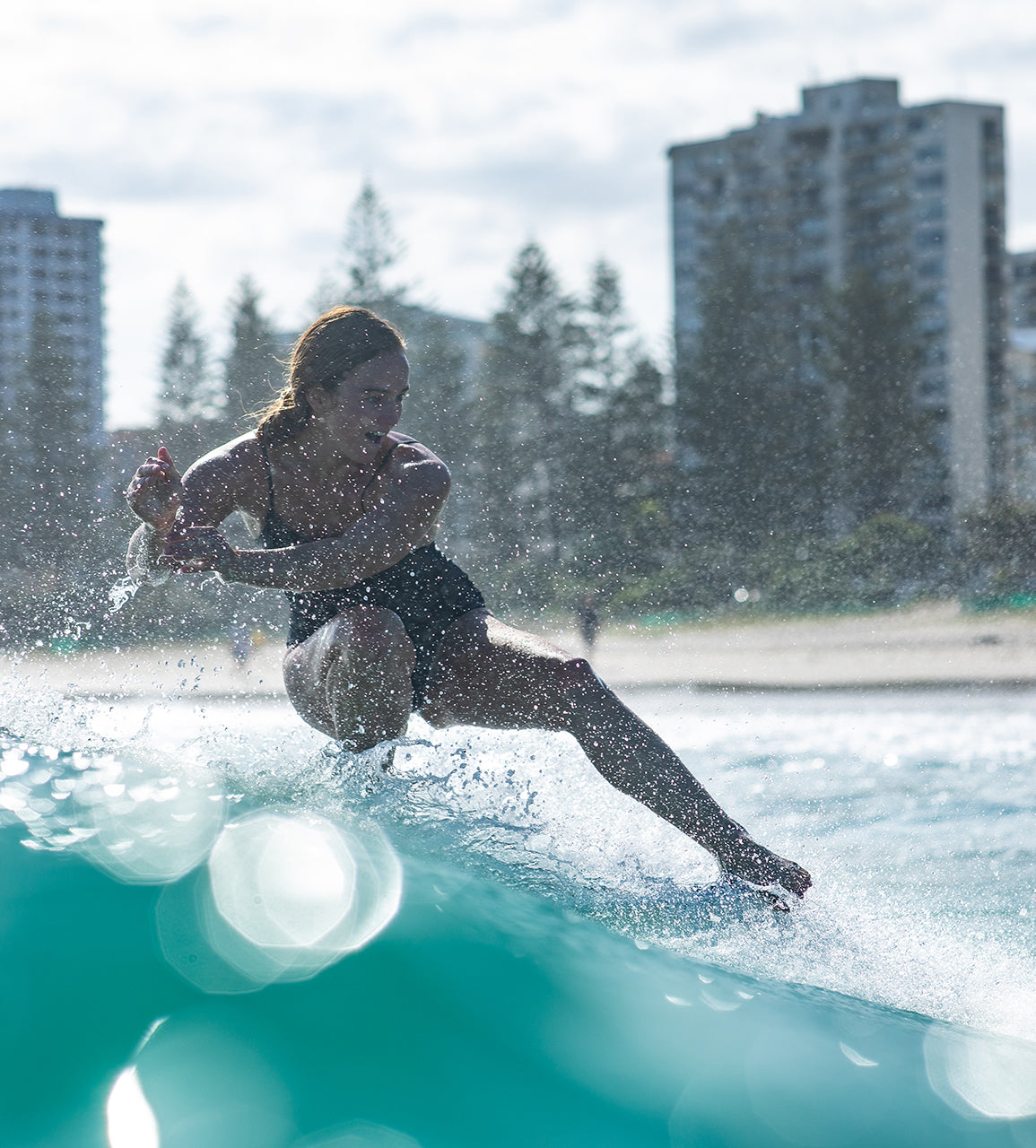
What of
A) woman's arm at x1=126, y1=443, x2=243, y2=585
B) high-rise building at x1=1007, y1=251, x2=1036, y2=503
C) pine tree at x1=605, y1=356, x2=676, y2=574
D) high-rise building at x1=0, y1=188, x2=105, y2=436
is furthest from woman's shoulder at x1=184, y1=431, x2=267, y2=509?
high-rise building at x1=0, y1=188, x2=105, y2=436

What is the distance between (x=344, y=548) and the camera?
228cm

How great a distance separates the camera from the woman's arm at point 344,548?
2.12 meters

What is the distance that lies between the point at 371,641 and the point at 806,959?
987 millimetres

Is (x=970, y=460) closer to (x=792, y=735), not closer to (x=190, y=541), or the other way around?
(x=792, y=735)

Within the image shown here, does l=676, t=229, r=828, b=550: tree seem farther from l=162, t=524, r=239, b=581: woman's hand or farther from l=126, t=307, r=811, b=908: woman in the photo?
l=162, t=524, r=239, b=581: woman's hand

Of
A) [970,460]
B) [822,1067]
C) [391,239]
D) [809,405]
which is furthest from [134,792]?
[970,460]

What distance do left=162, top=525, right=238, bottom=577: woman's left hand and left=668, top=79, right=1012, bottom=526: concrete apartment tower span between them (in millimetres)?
38350

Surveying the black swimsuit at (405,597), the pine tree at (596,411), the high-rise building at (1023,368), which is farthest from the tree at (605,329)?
the black swimsuit at (405,597)

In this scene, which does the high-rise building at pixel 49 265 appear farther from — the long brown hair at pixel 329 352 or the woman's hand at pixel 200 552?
the woman's hand at pixel 200 552

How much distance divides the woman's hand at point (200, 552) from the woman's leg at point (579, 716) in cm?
59

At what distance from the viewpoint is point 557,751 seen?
329 centimetres

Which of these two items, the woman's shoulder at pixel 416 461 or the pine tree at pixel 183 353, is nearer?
the woman's shoulder at pixel 416 461

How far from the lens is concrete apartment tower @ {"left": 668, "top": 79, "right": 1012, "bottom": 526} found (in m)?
41.7

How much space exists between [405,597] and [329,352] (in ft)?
1.78
